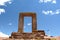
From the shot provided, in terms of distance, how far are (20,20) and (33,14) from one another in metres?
1.68

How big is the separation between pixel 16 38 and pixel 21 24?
2725 millimetres

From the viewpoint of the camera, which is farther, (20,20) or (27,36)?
(20,20)

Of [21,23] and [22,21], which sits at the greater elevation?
[22,21]

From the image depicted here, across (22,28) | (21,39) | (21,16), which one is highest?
(21,16)

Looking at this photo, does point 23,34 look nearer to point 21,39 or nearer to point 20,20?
point 21,39

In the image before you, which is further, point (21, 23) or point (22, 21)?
point (22, 21)

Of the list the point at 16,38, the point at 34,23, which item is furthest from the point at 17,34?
the point at 34,23

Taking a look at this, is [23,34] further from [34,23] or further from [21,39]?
[34,23]

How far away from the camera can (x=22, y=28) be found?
1711 cm

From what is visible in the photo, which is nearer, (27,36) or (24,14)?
(27,36)

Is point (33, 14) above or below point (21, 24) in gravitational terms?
above

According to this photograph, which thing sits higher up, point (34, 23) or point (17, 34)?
point (34, 23)

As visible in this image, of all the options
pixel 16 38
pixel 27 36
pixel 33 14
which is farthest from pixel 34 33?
pixel 33 14

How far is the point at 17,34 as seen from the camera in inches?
596
